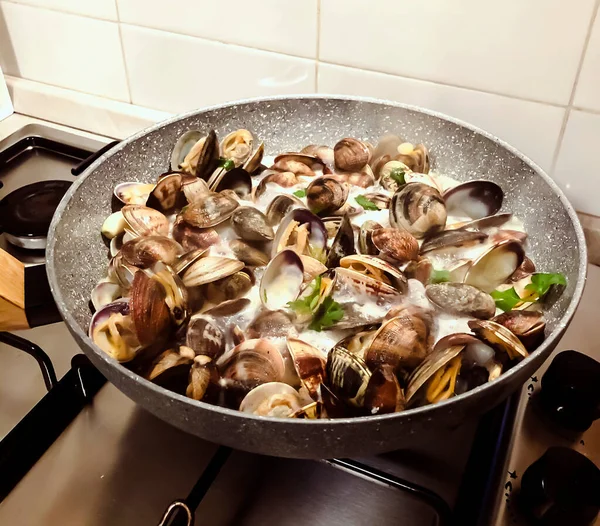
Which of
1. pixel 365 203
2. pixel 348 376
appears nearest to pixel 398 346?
pixel 348 376

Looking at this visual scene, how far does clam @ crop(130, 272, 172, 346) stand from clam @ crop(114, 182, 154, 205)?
0.68ft

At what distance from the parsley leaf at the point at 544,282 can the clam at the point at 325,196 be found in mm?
241

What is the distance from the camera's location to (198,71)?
3.26 ft

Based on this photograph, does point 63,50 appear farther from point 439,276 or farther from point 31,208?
point 439,276

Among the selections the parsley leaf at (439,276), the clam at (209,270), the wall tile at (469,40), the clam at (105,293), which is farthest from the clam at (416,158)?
the clam at (105,293)

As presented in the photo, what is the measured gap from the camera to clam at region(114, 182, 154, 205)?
0.76 metres

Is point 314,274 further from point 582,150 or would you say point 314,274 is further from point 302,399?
point 582,150

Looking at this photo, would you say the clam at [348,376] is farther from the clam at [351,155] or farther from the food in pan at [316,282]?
the clam at [351,155]

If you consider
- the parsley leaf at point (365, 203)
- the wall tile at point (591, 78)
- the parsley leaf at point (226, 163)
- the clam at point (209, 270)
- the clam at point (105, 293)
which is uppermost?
the wall tile at point (591, 78)

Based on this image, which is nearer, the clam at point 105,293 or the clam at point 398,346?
the clam at point 398,346

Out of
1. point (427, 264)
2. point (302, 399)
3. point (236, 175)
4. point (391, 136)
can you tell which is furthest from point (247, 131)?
point (302, 399)

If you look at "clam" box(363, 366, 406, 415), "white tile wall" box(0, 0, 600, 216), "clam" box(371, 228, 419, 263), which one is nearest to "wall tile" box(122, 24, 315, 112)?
"white tile wall" box(0, 0, 600, 216)

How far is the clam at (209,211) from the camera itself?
71 cm

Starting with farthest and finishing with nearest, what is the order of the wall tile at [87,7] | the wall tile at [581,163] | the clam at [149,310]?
the wall tile at [87,7] < the wall tile at [581,163] < the clam at [149,310]
